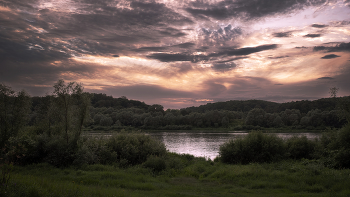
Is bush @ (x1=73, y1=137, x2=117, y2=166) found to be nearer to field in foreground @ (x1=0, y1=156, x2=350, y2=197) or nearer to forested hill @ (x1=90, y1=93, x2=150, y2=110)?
field in foreground @ (x1=0, y1=156, x2=350, y2=197)

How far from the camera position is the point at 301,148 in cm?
2594

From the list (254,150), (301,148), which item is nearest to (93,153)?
(254,150)

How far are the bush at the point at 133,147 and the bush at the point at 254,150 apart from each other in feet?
25.7

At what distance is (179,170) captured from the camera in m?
21.2

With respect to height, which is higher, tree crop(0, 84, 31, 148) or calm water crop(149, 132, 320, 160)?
tree crop(0, 84, 31, 148)

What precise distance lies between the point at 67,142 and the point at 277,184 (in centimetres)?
1870

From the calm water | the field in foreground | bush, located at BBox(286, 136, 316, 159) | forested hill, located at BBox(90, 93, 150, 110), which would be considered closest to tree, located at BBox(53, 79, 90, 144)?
the field in foreground

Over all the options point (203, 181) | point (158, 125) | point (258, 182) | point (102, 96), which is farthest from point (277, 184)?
point (102, 96)

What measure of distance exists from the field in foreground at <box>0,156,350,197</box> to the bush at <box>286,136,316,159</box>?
7232 millimetres

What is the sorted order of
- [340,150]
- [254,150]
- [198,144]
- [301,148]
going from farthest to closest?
[198,144] → [301,148] → [254,150] → [340,150]

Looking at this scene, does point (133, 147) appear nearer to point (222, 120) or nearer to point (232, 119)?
point (222, 120)

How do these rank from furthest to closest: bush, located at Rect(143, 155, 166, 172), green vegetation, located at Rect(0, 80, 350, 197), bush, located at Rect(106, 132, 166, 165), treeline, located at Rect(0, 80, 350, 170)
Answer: bush, located at Rect(106, 132, 166, 165)
bush, located at Rect(143, 155, 166, 172)
treeline, located at Rect(0, 80, 350, 170)
green vegetation, located at Rect(0, 80, 350, 197)

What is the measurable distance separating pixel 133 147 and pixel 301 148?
1962cm

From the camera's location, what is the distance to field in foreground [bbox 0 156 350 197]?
12320 mm
